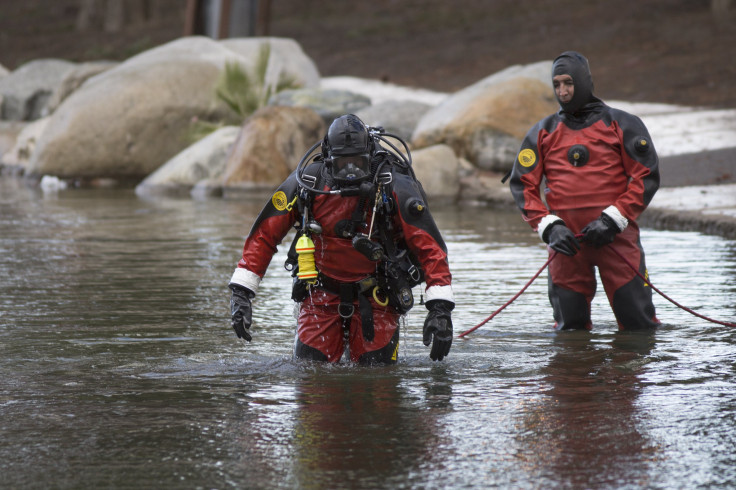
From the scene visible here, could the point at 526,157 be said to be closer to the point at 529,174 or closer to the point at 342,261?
the point at 529,174

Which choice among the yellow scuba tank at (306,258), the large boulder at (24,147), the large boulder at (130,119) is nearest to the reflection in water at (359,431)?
→ the yellow scuba tank at (306,258)

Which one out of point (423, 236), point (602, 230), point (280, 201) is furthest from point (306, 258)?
point (602, 230)

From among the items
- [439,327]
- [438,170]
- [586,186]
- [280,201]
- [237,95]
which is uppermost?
[237,95]

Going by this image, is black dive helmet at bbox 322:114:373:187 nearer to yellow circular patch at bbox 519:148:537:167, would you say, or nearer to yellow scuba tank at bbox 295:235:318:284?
yellow scuba tank at bbox 295:235:318:284

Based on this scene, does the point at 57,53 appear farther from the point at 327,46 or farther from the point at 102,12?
the point at 327,46

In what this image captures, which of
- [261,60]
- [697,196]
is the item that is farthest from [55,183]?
[697,196]

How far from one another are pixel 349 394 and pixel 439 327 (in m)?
0.59

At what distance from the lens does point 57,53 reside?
4584 centimetres

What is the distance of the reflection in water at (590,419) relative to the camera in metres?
4.34

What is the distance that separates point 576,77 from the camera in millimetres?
7348

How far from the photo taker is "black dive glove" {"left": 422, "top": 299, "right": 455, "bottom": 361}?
590 centimetres

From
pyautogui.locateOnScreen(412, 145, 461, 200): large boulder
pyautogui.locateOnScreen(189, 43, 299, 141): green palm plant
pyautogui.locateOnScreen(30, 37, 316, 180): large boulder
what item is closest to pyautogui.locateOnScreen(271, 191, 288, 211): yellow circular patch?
pyautogui.locateOnScreen(412, 145, 461, 200): large boulder

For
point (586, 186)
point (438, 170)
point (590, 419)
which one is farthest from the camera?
point (438, 170)

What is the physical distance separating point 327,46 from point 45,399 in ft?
115
